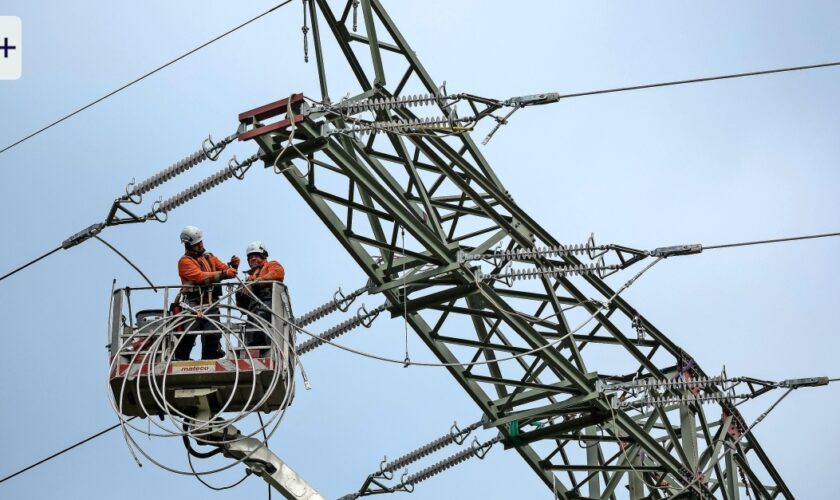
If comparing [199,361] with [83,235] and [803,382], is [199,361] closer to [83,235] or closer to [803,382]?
[83,235]

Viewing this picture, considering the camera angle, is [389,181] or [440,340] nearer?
[389,181]

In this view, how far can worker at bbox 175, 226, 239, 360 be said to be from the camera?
28.7m

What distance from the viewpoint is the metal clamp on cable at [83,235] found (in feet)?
99.8

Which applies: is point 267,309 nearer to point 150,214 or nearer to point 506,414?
point 150,214

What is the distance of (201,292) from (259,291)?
2.51 ft

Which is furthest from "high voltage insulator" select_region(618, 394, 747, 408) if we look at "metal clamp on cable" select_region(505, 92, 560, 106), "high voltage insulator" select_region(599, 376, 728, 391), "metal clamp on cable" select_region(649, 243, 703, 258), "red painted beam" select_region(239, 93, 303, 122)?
"red painted beam" select_region(239, 93, 303, 122)

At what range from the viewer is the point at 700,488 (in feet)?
111

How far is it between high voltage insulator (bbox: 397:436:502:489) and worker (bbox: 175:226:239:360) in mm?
6809

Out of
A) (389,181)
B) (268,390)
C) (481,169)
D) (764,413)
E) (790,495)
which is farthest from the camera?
(790,495)

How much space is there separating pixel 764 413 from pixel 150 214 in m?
10.2

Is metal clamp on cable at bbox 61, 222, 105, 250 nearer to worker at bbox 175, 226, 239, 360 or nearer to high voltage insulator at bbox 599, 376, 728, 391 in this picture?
worker at bbox 175, 226, 239, 360

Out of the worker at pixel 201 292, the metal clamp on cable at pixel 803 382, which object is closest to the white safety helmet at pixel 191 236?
the worker at pixel 201 292

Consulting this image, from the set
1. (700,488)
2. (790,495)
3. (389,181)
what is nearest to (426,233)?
(389,181)

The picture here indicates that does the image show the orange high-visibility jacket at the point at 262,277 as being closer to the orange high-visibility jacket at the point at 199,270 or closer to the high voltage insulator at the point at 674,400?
the orange high-visibility jacket at the point at 199,270
